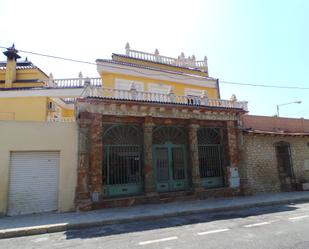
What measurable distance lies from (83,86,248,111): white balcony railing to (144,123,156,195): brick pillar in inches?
51.4

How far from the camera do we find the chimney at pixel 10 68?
17734 millimetres

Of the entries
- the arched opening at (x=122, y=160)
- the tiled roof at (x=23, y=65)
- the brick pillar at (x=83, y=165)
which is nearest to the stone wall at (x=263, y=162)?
the arched opening at (x=122, y=160)

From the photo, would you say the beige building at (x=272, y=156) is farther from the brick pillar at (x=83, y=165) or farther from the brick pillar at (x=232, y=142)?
the brick pillar at (x=83, y=165)

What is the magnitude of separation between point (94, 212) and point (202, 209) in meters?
3.91

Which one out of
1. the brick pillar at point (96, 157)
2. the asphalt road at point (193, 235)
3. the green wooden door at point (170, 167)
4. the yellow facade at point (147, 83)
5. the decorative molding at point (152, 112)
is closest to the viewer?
the asphalt road at point (193, 235)

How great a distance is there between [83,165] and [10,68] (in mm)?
13063

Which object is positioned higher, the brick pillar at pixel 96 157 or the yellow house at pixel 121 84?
the yellow house at pixel 121 84

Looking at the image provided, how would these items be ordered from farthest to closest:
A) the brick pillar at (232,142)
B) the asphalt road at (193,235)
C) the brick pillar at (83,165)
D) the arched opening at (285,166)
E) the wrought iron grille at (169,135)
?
the arched opening at (285,166) < the brick pillar at (232,142) < the wrought iron grille at (169,135) < the brick pillar at (83,165) < the asphalt road at (193,235)

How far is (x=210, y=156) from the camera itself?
12422mm

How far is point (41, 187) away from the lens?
30.0 ft

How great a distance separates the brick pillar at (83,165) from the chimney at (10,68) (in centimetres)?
1141

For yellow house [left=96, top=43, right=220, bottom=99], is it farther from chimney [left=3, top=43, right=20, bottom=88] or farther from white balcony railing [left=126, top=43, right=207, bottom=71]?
chimney [left=3, top=43, right=20, bottom=88]

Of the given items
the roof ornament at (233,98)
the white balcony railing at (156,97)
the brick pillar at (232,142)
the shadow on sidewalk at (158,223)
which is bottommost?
the shadow on sidewalk at (158,223)

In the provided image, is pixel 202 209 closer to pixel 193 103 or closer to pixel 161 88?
pixel 193 103
